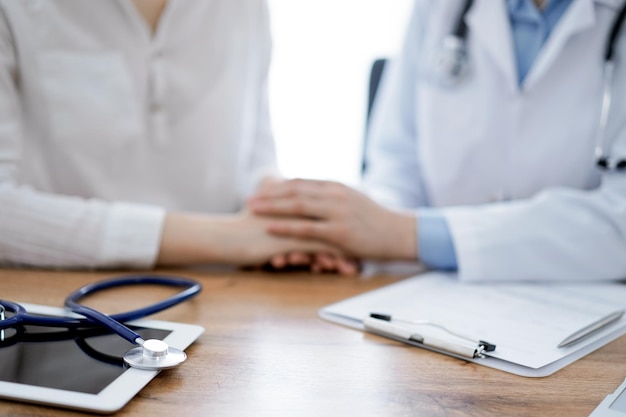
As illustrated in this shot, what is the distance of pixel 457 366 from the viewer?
55cm

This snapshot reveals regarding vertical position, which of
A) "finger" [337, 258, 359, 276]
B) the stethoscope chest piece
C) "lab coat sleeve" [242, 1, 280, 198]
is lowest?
"finger" [337, 258, 359, 276]

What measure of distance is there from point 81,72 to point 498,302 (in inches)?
30.8

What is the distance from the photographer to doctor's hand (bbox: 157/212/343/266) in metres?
0.86

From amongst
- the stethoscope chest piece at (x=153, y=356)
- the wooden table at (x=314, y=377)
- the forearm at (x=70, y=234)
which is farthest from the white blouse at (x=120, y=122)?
the stethoscope chest piece at (x=153, y=356)

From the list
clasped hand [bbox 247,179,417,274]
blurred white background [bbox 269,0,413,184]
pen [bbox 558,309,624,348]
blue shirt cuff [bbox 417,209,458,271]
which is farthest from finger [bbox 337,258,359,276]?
blurred white background [bbox 269,0,413,184]

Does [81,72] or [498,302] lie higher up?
[81,72]

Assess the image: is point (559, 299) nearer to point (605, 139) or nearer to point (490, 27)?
point (605, 139)

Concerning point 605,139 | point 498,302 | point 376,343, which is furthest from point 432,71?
point 376,343

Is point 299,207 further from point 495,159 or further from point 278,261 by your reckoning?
point 495,159

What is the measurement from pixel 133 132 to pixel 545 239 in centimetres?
72

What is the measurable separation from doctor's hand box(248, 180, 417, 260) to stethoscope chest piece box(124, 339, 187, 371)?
414mm

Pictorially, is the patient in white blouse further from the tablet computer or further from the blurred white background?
the blurred white background

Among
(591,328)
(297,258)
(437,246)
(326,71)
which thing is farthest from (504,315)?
(326,71)

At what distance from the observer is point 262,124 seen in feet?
4.17
